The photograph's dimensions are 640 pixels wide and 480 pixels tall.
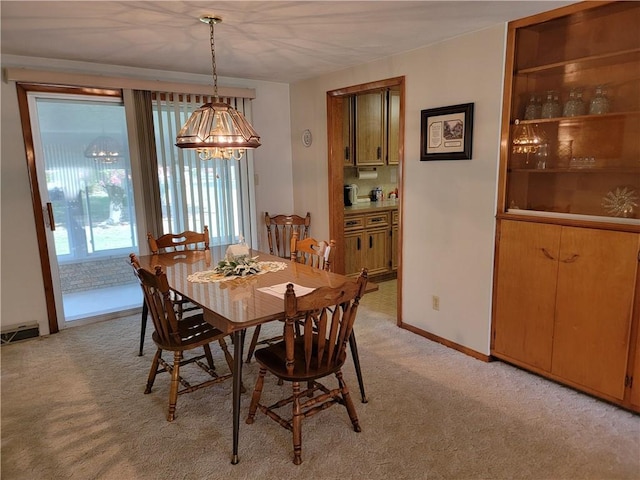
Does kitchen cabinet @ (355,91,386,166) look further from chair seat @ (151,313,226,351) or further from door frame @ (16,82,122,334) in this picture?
chair seat @ (151,313,226,351)

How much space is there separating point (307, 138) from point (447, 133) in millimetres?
1834

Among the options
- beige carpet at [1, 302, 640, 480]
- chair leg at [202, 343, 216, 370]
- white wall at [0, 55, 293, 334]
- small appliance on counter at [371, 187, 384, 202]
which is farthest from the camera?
small appliance on counter at [371, 187, 384, 202]

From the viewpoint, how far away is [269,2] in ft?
7.34

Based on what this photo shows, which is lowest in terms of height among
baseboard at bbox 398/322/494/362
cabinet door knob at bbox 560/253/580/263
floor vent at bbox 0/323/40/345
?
baseboard at bbox 398/322/494/362

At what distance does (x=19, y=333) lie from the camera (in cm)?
355

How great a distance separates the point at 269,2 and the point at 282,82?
2422mm

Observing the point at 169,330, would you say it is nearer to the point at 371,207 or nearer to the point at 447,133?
the point at 447,133

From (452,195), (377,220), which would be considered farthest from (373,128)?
(452,195)

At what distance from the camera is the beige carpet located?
2.00 metres

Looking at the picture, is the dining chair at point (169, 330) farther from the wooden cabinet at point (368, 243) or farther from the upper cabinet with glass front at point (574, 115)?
the wooden cabinet at point (368, 243)

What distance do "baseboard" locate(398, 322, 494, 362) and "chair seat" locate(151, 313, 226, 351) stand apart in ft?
5.81

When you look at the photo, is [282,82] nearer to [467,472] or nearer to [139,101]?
[139,101]

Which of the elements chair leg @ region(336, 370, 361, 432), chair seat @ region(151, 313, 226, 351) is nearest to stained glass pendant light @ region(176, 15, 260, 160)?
chair seat @ region(151, 313, 226, 351)

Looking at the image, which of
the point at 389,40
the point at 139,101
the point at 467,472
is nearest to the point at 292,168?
the point at 139,101
